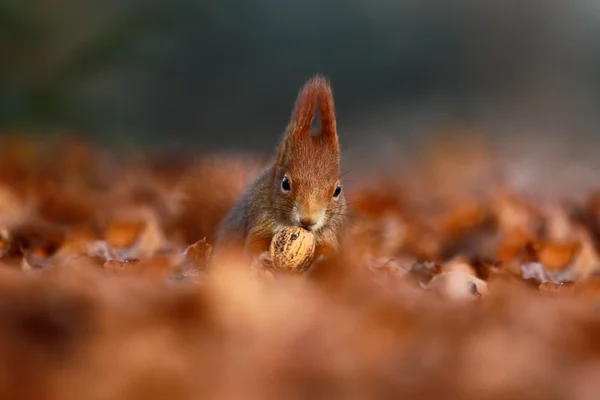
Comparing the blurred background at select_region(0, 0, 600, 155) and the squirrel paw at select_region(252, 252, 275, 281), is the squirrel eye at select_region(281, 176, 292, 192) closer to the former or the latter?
the squirrel paw at select_region(252, 252, 275, 281)

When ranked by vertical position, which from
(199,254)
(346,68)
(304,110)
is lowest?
(199,254)

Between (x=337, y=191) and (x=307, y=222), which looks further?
(x=337, y=191)

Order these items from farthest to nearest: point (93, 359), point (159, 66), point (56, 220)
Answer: point (159, 66)
point (56, 220)
point (93, 359)

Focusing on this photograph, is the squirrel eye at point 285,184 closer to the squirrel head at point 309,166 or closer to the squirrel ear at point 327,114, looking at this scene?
the squirrel head at point 309,166

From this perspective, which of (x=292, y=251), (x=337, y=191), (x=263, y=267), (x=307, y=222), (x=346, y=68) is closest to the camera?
(x=263, y=267)

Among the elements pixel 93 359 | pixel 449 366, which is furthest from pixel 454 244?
pixel 93 359

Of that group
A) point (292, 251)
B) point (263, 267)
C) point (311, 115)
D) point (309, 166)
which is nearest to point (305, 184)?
point (309, 166)

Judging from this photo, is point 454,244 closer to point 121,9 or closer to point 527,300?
point 527,300

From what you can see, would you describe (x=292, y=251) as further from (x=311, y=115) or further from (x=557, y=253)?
(x=557, y=253)
